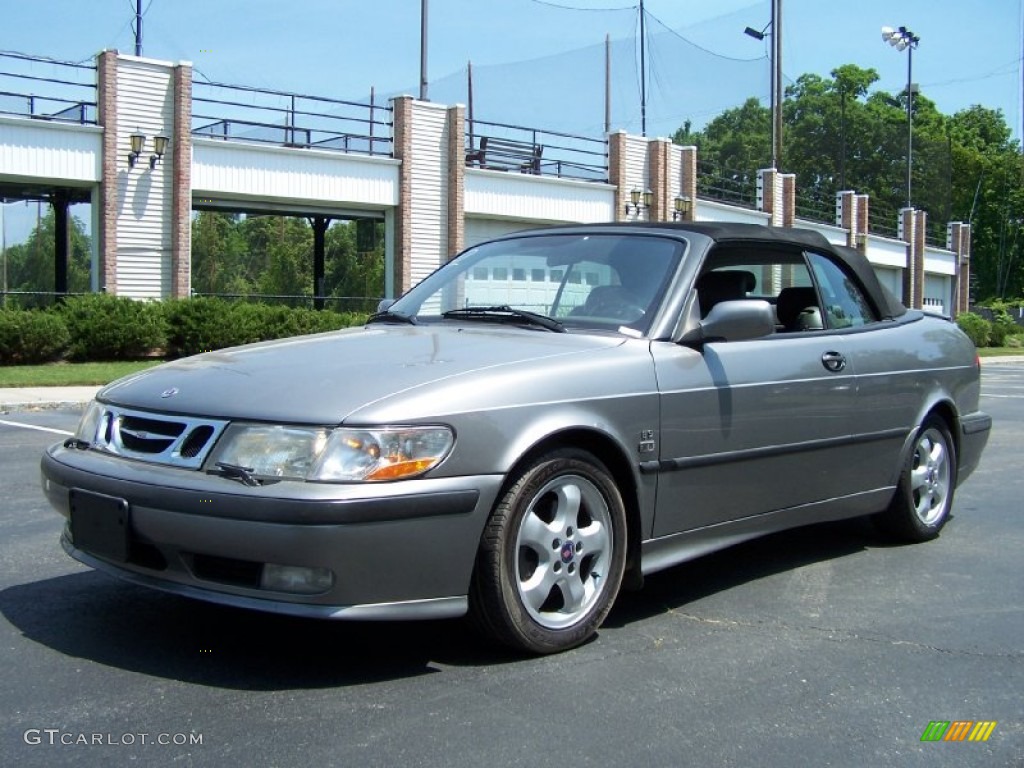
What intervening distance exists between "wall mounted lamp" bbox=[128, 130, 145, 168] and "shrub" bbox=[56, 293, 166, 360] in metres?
3.58

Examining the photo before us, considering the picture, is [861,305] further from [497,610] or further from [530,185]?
[530,185]

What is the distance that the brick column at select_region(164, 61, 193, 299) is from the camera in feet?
83.5

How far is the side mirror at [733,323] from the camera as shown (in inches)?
181

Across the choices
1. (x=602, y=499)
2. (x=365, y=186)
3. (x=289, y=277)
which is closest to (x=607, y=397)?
(x=602, y=499)

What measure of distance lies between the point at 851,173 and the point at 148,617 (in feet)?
247

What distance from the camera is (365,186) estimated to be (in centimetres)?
2897

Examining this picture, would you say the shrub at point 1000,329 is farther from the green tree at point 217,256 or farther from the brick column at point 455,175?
the green tree at point 217,256

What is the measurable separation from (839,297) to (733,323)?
4.79 ft

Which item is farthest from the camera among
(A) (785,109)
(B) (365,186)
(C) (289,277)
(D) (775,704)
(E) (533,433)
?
(A) (785,109)

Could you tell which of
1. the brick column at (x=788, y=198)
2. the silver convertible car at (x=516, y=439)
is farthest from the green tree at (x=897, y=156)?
the silver convertible car at (x=516, y=439)

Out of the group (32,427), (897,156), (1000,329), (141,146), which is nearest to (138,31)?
(141,146)

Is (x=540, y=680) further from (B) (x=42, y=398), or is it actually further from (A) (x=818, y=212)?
(A) (x=818, y=212)

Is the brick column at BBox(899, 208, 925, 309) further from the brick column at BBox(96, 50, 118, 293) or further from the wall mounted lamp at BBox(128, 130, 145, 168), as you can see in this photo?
→ the brick column at BBox(96, 50, 118, 293)

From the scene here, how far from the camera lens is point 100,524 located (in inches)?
150
